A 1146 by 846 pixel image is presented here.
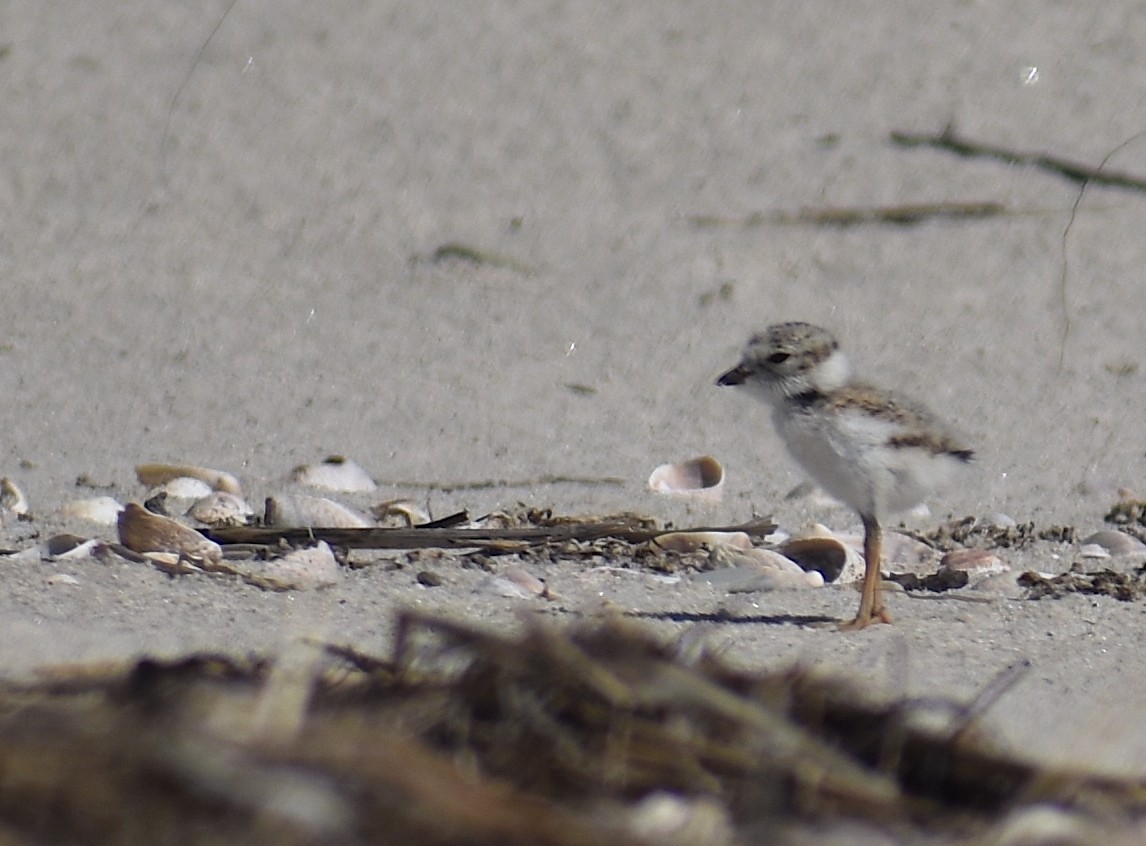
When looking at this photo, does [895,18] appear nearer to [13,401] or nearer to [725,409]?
[725,409]

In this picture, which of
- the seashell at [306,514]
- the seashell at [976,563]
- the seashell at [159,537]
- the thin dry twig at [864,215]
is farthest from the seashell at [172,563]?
the thin dry twig at [864,215]

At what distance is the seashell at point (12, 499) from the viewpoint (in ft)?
14.6

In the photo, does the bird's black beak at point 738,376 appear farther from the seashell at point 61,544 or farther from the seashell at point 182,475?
the seashell at point 61,544

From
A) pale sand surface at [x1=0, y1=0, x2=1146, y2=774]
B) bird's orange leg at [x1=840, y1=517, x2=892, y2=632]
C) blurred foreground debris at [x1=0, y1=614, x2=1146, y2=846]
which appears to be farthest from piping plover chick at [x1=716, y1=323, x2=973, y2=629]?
blurred foreground debris at [x1=0, y1=614, x2=1146, y2=846]

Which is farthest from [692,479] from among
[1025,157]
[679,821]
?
[679,821]

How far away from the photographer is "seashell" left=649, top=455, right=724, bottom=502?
4.95 m

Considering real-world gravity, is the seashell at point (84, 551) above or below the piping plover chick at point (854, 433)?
below

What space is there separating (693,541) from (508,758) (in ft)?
8.87

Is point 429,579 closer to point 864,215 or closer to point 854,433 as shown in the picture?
point 854,433

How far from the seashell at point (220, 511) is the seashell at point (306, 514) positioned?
0.12m

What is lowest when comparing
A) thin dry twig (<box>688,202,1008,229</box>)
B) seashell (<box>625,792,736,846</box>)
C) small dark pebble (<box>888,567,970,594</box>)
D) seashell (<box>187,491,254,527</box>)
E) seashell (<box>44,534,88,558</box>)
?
seashell (<box>44,534,88,558</box>)

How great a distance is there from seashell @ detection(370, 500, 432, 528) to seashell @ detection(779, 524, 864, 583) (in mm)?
980

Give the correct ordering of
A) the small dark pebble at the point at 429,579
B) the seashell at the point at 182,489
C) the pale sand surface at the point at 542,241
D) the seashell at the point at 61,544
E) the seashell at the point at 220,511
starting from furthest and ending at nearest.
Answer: the pale sand surface at the point at 542,241 < the seashell at the point at 182,489 < the seashell at the point at 220,511 < the seashell at the point at 61,544 < the small dark pebble at the point at 429,579

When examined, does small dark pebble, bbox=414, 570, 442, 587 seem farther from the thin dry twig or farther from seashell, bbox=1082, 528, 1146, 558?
the thin dry twig
